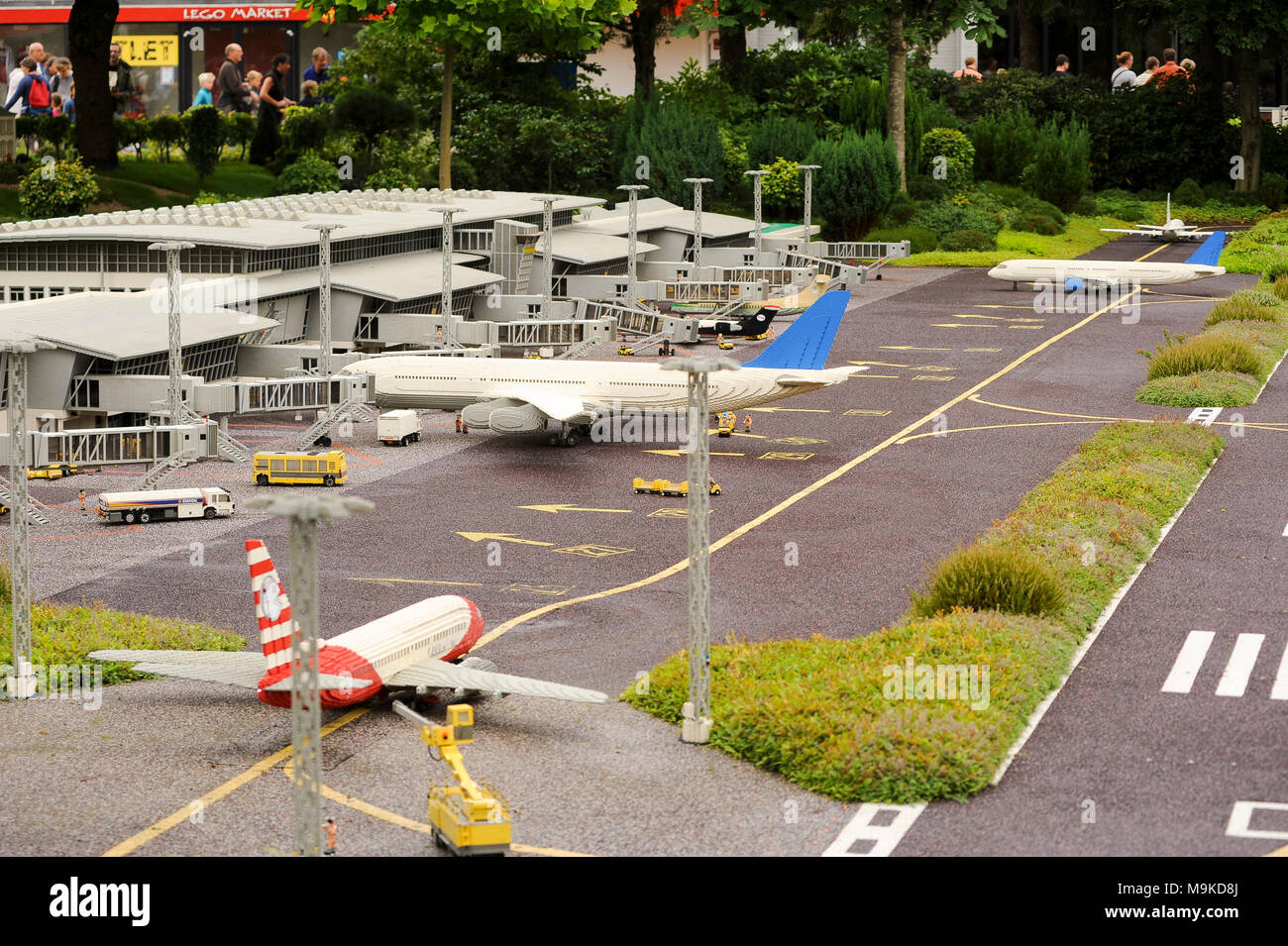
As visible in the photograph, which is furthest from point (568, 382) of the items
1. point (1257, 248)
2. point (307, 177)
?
point (1257, 248)

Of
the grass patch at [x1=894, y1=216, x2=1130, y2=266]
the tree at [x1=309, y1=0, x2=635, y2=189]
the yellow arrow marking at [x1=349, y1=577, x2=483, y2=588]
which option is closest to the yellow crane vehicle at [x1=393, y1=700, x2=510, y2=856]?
the yellow arrow marking at [x1=349, y1=577, x2=483, y2=588]

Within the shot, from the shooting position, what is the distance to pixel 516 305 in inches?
3711

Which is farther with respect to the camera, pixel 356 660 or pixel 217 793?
pixel 356 660

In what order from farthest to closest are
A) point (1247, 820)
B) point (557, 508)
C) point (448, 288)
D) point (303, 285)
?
1. point (303, 285)
2. point (448, 288)
3. point (557, 508)
4. point (1247, 820)

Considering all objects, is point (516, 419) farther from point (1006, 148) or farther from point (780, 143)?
point (1006, 148)

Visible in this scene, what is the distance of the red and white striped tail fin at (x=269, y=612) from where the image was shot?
35875 millimetres

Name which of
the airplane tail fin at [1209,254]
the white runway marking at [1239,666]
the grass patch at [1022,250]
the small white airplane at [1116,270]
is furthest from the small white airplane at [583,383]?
the grass patch at [1022,250]

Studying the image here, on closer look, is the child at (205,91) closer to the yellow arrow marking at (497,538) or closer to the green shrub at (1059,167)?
the green shrub at (1059,167)

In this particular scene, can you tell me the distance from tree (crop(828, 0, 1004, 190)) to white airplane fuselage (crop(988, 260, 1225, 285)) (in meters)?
24.3

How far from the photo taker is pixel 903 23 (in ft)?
415

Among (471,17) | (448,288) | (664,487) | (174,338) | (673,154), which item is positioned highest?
(471,17)

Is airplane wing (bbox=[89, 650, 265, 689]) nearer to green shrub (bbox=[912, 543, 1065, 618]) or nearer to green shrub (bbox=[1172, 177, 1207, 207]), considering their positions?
green shrub (bbox=[912, 543, 1065, 618])

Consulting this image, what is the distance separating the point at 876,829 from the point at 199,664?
15325 millimetres

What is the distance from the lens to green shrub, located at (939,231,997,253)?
126500 millimetres
